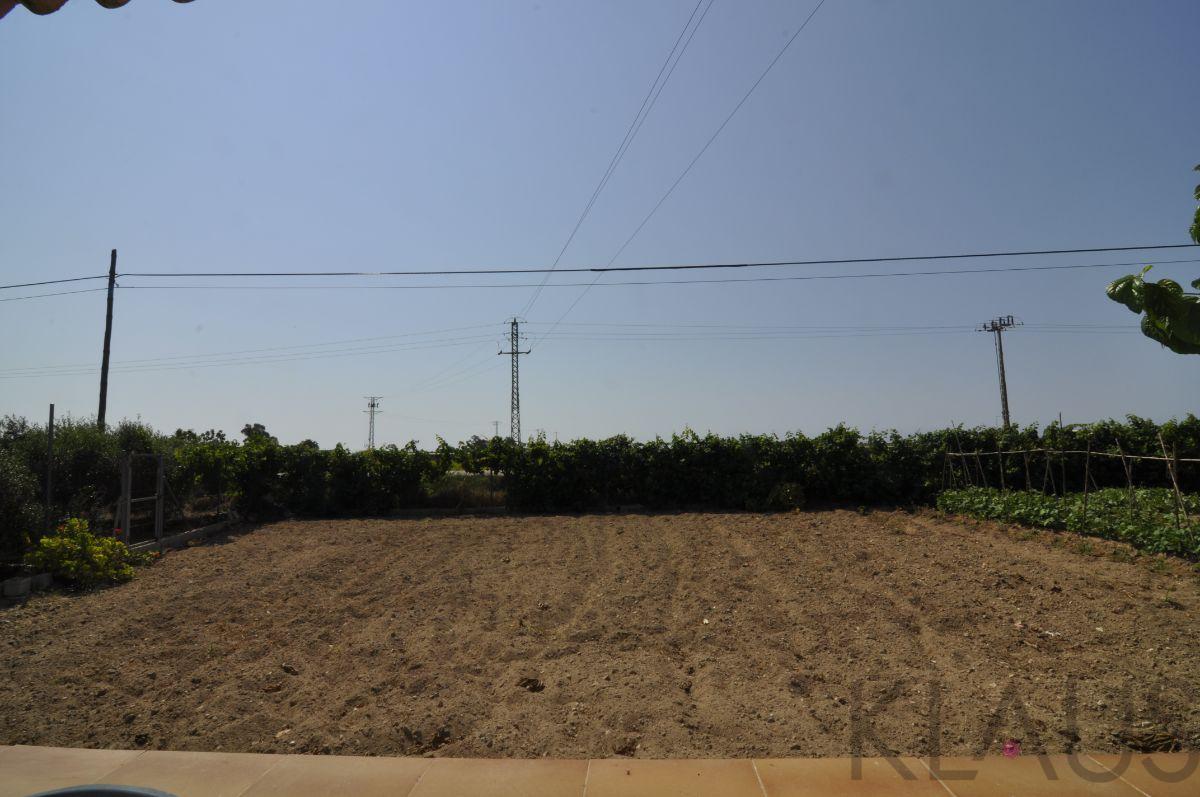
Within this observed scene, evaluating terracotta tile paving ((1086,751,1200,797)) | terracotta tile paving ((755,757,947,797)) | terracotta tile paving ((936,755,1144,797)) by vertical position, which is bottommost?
terracotta tile paving ((1086,751,1200,797))

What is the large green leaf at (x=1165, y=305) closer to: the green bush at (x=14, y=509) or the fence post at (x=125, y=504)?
the green bush at (x=14, y=509)

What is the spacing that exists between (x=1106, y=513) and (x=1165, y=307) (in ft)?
26.3

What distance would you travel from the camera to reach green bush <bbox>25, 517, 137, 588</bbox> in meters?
8.59

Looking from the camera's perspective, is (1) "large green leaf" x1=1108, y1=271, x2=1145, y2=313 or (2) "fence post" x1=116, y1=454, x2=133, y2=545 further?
(2) "fence post" x1=116, y1=454, x2=133, y2=545

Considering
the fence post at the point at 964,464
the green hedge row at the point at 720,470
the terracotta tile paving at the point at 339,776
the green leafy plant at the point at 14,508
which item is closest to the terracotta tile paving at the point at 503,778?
the terracotta tile paving at the point at 339,776

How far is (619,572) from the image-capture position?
908 cm

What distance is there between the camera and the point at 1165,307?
472 cm

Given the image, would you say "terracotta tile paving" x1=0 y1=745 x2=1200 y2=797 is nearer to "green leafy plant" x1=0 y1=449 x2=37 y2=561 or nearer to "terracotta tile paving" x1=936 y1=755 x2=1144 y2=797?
"terracotta tile paving" x1=936 y1=755 x2=1144 y2=797

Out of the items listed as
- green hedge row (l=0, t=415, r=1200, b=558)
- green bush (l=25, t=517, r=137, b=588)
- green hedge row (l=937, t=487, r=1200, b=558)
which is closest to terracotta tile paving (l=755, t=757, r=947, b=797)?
green hedge row (l=937, t=487, r=1200, b=558)

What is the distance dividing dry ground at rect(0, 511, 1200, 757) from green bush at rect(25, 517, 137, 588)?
49 cm

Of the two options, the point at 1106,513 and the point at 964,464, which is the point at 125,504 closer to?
the point at 1106,513

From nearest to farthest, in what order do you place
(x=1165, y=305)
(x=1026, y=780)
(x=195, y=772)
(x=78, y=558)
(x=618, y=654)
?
1. (x=1026, y=780)
2. (x=195, y=772)
3. (x=1165, y=305)
4. (x=618, y=654)
5. (x=78, y=558)

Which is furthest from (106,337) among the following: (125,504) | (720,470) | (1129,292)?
(1129,292)

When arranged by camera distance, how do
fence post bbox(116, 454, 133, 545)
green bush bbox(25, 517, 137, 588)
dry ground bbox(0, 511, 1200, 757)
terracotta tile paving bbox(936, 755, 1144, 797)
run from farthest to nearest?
fence post bbox(116, 454, 133, 545) < green bush bbox(25, 517, 137, 588) < dry ground bbox(0, 511, 1200, 757) < terracotta tile paving bbox(936, 755, 1144, 797)
